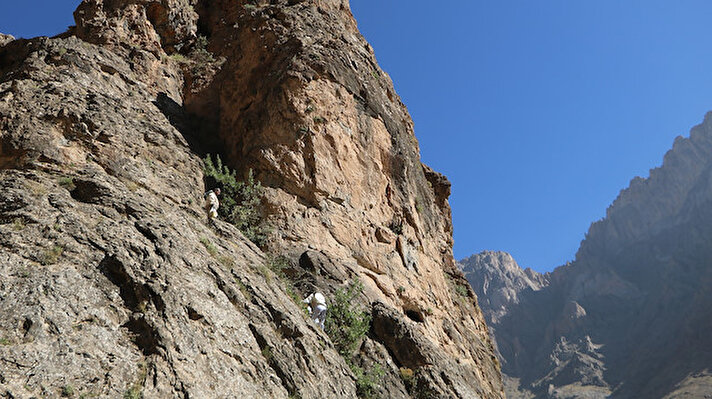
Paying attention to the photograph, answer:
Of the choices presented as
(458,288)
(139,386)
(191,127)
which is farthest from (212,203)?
(458,288)

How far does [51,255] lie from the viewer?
331 inches

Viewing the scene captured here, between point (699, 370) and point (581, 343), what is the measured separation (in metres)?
34.6

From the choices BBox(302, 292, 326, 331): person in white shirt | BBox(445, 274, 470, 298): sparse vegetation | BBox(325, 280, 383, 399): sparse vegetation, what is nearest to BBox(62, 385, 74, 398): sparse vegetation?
BBox(325, 280, 383, 399): sparse vegetation

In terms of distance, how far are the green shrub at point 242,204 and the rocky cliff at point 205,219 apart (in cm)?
25

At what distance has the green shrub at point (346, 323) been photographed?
12.4m

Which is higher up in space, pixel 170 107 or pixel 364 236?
pixel 170 107

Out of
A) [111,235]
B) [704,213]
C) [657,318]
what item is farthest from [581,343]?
[111,235]

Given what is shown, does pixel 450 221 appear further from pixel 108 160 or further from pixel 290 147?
pixel 108 160

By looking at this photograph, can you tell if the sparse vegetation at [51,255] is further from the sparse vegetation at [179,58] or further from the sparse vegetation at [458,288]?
the sparse vegetation at [458,288]

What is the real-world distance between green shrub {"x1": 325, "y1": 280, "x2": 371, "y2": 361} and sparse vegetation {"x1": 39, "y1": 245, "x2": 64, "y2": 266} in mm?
5922

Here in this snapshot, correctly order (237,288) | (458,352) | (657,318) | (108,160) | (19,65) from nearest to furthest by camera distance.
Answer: (237,288), (108,160), (19,65), (458,352), (657,318)

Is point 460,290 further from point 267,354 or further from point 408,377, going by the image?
point 267,354

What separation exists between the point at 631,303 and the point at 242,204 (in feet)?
456

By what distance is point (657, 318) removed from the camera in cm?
11938
